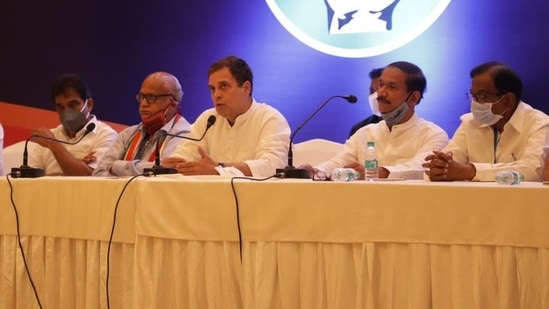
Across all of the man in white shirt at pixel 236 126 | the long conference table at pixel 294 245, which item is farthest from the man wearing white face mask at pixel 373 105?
the long conference table at pixel 294 245

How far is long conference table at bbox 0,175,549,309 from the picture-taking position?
213 centimetres

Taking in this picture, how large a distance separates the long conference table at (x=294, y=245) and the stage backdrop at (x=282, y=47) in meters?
2.09

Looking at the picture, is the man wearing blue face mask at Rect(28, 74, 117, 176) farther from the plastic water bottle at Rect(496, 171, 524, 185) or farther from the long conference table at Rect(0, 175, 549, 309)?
Answer: the plastic water bottle at Rect(496, 171, 524, 185)

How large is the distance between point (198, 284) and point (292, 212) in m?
0.42

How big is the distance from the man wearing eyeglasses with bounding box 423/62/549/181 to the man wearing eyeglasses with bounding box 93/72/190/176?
1519 millimetres

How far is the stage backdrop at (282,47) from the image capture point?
4215 mm

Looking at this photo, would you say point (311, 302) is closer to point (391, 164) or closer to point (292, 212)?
point (292, 212)

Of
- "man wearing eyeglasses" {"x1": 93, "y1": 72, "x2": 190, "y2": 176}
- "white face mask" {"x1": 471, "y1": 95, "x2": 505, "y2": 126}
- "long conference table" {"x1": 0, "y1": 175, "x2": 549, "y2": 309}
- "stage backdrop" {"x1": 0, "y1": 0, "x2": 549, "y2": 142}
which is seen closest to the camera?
"long conference table" {"x1": 0, "y1": 175, "x2": 549, "y2": 309}

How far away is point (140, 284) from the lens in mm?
2492

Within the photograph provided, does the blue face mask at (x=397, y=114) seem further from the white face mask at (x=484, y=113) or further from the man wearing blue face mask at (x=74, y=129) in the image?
the man wearing blue face mask at (x=74, y=129)

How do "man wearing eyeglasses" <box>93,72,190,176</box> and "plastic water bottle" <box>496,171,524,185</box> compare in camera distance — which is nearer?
"plastic water bottle" <box>496,171,524,185</box>

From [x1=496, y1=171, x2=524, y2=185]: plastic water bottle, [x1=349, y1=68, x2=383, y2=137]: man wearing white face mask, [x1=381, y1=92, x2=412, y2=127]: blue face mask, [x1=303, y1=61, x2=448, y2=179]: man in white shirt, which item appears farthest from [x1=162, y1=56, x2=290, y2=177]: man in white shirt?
[x1=496, y1=171, x2=524, y2=185]: plastic water bottle

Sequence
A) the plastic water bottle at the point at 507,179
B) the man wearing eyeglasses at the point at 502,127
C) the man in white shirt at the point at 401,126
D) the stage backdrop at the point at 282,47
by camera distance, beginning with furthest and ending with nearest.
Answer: the stage backdrop at the point at 282,47 < the man in white shirt at the point at 401,126 < the man wearing eyeglasses at the point at 502,127 < the plastic water bottle at the point at 507,179

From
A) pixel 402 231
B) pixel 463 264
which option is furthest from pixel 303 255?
pixel 463 264
